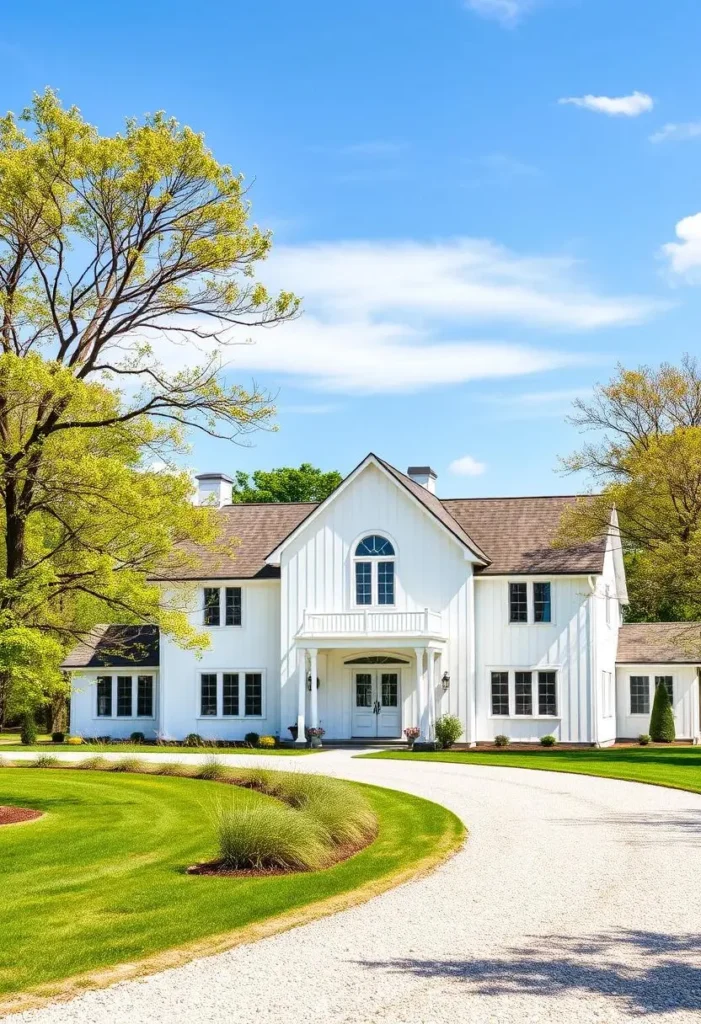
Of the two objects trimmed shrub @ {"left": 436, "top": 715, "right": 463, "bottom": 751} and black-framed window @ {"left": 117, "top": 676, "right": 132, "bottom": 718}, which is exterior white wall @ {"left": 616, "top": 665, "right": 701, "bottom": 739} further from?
black-framed window @ {"left": 117, "top": 676, "right": 132, "bottom": 718}

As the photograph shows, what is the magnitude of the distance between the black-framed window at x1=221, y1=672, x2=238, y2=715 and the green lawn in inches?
663

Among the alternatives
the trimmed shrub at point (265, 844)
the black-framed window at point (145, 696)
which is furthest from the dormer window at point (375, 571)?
the trimmed shrub at point (265, 844)

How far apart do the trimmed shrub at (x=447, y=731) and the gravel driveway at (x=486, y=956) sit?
19445 mm

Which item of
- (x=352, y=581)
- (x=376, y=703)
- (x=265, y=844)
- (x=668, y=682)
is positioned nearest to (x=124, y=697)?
(x=376, y=703)

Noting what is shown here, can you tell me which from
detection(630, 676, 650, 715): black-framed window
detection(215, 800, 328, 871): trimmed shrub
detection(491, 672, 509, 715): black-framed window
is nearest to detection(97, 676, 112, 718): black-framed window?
detection(491, 672, 509, 715): black-framed window

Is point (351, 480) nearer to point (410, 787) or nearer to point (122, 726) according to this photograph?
point (122, 726)

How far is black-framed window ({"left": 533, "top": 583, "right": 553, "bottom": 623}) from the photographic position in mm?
37156

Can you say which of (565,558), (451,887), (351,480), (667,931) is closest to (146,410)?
(451,887)

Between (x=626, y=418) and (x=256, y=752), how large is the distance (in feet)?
75.9

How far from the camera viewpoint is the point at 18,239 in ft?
66.9

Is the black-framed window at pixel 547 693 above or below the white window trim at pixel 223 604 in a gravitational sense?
below

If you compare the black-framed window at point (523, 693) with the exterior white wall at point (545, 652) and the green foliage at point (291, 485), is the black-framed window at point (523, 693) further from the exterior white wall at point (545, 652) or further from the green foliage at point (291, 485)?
the green foliage at point (291, 485)

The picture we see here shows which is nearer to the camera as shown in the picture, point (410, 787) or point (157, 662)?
point (410, 787)

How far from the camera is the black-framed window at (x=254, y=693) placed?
3884 cm
